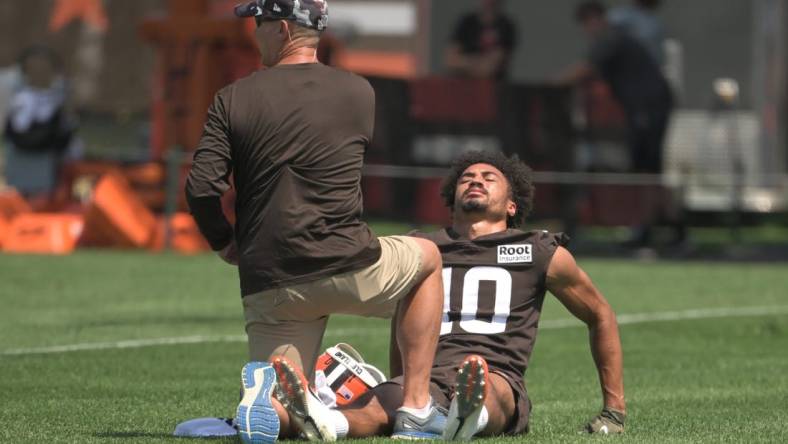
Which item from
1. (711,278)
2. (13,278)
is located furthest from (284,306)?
(711,278)

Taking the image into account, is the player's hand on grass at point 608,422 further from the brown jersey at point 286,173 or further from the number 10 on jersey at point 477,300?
the brown jersey at point 286,173

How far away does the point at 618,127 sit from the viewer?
20.1 meters

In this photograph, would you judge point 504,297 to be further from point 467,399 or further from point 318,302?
point 318,302

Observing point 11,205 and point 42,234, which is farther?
point 11,205

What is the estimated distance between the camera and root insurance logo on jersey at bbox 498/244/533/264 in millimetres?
7262

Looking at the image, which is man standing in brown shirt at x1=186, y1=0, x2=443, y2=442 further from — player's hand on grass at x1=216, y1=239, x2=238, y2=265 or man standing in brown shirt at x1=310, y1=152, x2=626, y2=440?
man standing in brown shirt at x1=310, y1=152, x2=626, y2=440

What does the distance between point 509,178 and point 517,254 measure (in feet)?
1.33

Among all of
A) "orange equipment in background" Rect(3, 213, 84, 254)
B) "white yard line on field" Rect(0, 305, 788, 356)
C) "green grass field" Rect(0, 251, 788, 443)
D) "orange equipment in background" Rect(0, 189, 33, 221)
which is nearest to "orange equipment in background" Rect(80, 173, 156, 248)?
"orange equipment in background" Rect(3, 213, 84, 254)

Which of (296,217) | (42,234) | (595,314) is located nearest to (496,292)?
(595,314)

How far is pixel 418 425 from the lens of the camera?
261 inches

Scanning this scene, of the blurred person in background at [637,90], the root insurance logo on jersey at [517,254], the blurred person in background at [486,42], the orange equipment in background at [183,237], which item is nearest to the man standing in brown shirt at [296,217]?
the root insurance logo on jersey at [517,254]

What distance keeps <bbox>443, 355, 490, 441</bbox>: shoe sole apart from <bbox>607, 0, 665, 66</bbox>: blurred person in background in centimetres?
1302

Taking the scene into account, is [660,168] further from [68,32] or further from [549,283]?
[68,32]

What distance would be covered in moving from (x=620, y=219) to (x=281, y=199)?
13017 millimetres
